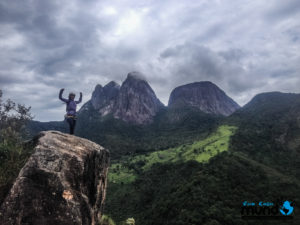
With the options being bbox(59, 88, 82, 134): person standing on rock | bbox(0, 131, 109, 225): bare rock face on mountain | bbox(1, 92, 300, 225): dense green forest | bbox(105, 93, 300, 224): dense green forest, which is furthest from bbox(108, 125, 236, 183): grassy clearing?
bbox(0, 131, 109, 225): bare rock face on mountain

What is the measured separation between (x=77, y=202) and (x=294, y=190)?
93166 millimetres

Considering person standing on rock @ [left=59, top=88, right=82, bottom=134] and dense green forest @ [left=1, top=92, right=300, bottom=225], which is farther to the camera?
dense green forest @ [left=1, top=92, right=300, bottom=225]

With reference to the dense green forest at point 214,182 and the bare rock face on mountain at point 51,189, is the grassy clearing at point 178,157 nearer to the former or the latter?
the dense green forest at point 214,182

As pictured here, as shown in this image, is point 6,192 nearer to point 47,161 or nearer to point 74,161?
point 47,161

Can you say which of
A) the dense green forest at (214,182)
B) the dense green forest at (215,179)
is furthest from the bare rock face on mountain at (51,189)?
the dense green forest at (214,182)

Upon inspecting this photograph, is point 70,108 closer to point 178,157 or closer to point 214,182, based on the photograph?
point 214,182

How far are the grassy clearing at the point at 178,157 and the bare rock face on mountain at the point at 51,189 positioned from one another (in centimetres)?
9967

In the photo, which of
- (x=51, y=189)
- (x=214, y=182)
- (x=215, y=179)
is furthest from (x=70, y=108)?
(x=215, y=179)

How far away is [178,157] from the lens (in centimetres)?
11988

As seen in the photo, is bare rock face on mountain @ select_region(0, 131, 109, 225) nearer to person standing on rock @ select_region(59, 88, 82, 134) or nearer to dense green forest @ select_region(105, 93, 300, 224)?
person standing on rock @ select_region(59, 88, 82, 134)

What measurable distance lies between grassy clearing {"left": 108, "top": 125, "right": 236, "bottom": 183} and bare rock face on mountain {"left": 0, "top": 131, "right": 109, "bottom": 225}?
99665 mm

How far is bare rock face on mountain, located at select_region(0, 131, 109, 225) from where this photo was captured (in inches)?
201

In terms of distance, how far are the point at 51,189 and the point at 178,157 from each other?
120 meters

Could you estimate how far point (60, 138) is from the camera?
26.8ft
